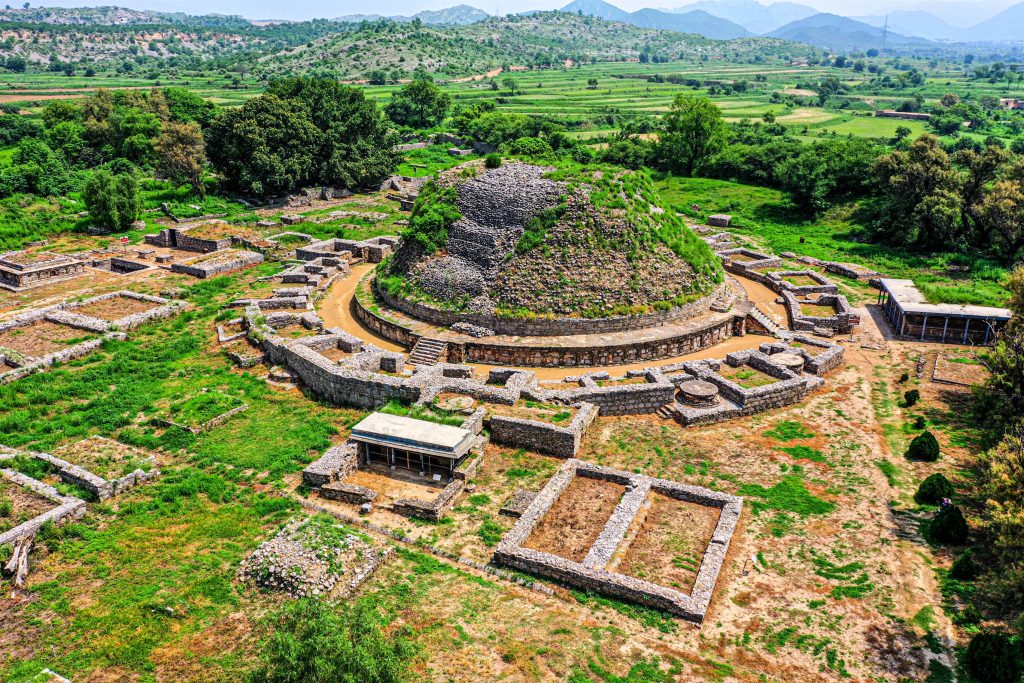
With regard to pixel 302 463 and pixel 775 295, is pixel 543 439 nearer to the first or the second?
pixel 302 463

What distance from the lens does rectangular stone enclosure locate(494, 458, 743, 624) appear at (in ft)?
58.2

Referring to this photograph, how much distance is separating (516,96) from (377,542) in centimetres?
15150

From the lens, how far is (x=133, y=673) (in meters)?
15.3

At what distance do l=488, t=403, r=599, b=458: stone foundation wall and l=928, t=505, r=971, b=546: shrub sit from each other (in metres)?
12.2

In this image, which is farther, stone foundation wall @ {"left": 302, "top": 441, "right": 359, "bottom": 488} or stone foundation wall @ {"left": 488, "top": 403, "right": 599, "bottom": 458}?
stone foundation wall @ {"left": 488, "top": 403, "right": 599, "bottom": 458}

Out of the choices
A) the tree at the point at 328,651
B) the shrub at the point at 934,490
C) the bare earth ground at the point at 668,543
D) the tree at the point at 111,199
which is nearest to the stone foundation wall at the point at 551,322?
the bare earth ground at the point at 668,543

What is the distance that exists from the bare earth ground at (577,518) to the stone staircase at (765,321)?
1794cm

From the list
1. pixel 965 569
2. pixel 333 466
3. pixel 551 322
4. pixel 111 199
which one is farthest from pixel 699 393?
pixel 111 199

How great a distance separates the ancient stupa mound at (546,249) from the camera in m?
33.9

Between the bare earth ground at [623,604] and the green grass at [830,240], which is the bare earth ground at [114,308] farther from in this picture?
the green grass at [830,240]

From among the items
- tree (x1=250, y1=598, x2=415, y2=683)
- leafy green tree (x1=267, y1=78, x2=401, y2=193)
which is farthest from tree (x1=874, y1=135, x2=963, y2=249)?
tree (x1=250, y1=598, x2=415, y2=683)

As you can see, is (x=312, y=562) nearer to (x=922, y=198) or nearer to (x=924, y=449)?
(x=924, y=449)

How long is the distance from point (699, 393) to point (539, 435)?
806cm

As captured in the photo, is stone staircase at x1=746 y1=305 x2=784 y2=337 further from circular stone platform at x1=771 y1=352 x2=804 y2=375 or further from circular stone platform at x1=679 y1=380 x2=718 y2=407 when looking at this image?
circular stone platform at x1=679 y1=380 x2=718 y2=407
